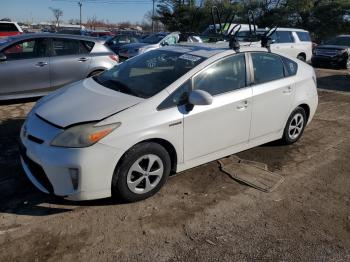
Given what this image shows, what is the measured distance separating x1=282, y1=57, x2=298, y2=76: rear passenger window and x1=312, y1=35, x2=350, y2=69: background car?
13.1 meters

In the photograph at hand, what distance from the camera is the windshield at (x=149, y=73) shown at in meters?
4.03

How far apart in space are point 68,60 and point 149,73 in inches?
166

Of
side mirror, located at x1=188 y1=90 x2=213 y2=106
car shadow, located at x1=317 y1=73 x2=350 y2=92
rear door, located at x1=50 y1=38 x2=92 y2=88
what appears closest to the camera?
side mirror, located at x1=188 y1=90 x2=213 y2=106

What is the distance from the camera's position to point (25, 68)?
7.36 meters

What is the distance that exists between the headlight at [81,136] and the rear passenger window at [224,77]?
3.95ft

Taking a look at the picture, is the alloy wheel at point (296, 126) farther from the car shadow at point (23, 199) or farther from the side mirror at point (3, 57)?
the side mirror at point (3, 57)

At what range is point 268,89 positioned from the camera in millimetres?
4750

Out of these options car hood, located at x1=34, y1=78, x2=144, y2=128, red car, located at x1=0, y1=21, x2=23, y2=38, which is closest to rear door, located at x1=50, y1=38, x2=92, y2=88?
car hood, located at x1=34, y1=78, x2=144, y2=128

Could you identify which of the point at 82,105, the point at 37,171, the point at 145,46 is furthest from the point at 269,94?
the point at 145,46

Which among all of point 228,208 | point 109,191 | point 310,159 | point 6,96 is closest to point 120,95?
point 109,191

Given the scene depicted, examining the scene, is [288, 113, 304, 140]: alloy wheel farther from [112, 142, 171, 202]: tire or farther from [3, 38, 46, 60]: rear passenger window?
[3, 38, 46, 60]: rear passenger window

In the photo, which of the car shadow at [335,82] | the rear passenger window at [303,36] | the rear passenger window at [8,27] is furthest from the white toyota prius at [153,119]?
the rear passenger window at [8,27]

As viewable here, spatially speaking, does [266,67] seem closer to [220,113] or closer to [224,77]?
[224,77]

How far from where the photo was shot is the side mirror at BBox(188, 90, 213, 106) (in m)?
3.77
